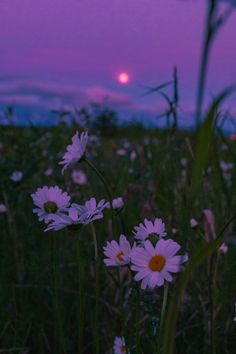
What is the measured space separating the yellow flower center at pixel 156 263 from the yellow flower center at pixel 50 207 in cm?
36

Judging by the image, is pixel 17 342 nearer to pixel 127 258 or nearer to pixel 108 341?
pixel 108 341

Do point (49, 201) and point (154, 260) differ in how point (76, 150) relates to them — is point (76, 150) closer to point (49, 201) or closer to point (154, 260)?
point (49, 201)

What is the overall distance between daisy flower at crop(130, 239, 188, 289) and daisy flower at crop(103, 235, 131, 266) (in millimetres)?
37

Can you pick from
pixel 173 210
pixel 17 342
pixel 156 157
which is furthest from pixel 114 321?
pixel 156 157

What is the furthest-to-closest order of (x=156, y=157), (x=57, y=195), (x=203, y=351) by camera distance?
(x=156, y=157), (x=203, y=351), (x=57, y=195)

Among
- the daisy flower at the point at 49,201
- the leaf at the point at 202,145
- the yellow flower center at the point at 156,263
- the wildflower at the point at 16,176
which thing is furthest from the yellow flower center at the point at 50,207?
the wildflower at the point at 16,176

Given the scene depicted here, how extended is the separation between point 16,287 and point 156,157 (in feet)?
3.96

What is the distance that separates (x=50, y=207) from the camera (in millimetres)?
1236

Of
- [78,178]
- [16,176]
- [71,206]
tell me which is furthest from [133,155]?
[71,206]

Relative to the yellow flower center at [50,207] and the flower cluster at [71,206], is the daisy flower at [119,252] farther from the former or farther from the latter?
→ the yellow flower center at [50,207]

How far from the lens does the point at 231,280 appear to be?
1.55m

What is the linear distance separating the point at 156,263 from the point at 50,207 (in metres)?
0.38

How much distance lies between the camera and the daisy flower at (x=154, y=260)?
3.02ft

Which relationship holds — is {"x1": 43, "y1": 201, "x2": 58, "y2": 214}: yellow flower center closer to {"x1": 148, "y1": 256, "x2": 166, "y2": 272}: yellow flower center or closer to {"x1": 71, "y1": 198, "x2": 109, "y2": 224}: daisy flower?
{"x1": 71, "y1": 198, "x2": 109, "y2": 224}: daisy flower
